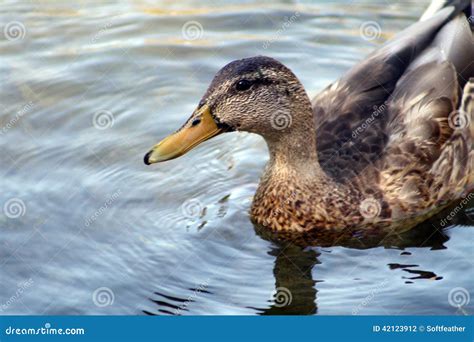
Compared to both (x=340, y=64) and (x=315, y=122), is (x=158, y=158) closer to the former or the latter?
(x=315, y=122)

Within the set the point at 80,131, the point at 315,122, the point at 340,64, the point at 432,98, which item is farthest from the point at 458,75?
the point at 80,131

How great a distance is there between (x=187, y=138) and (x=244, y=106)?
56cm

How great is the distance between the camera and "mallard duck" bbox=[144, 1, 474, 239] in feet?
25.4

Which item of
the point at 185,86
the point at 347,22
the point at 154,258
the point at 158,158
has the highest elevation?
the point at 347,22

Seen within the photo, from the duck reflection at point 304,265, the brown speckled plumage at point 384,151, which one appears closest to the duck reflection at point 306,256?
the duck reflection at point 304,265

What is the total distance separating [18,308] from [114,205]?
5.44 ft

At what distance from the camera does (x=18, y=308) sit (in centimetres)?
722

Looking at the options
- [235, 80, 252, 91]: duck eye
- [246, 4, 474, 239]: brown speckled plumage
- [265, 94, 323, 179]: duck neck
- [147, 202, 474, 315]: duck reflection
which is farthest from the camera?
[246, 4, 474, 239]: brown speckled plumage

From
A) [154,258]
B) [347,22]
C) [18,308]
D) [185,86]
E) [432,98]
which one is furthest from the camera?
[347,22]

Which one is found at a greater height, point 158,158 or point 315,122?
point 315,122

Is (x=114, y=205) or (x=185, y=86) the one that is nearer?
(x=114, y=205)

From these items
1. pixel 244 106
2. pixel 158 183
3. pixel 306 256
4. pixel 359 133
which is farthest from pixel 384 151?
pixel 158 183

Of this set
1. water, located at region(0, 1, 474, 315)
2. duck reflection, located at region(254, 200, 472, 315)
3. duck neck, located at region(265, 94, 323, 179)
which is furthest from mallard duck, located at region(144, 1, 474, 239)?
water, located at region(0, 1, 474, 315)

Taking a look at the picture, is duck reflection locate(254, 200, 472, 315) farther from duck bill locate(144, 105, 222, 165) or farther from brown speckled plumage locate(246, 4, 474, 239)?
duck bill locate(144, 105, 222, 165)
